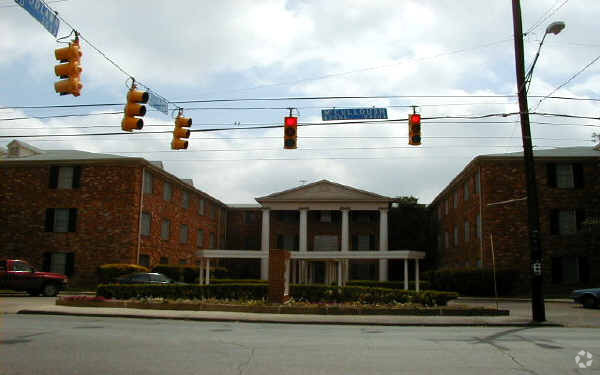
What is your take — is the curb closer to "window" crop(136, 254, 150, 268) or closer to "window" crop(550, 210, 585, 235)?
"window" crop(136, 254, 150, 268)

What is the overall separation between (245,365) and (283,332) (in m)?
5.44

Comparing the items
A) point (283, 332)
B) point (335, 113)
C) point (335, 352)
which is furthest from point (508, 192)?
point (335, 352)

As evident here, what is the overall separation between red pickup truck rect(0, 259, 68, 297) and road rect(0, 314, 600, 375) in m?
16.6

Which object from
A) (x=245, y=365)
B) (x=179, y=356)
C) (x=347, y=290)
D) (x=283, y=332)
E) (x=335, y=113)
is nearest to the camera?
(x=245, y=365)

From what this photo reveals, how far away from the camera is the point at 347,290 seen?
23.5 metres

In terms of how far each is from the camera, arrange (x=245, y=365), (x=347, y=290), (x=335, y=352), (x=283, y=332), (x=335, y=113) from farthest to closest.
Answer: (x=347, y=290) → (x=335, y=113) → (x=283, y=332) → (x=335, y=352) → (x=245, y=365)

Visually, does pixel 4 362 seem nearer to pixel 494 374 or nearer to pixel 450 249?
pixel 494 374

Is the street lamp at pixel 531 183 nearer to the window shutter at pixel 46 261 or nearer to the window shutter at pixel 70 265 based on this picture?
the window shutter at pixel 70 265

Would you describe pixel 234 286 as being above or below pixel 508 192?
below

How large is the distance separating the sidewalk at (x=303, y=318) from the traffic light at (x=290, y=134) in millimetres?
5436

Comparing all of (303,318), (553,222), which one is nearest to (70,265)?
(303,318)

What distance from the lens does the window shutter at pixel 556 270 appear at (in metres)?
36.3

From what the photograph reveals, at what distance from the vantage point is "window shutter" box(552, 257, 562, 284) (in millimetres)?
36281
